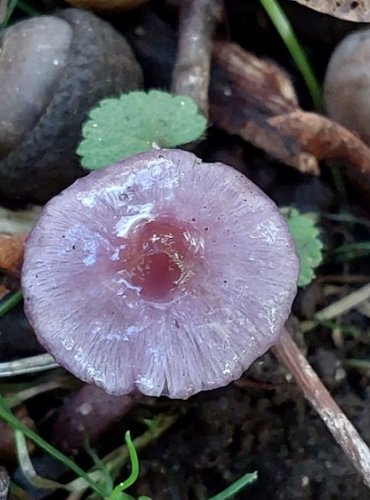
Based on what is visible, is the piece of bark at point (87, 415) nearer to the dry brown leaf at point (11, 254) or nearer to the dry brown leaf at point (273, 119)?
the dry brown leaf at point (11, 254)

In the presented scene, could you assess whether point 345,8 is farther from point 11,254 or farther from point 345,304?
point 11,254

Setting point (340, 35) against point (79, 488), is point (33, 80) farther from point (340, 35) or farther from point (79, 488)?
point (79, 488)

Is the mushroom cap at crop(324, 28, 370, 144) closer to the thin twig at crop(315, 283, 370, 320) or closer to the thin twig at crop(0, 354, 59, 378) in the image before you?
the thin twig at crop(315, 283, 370, 320)

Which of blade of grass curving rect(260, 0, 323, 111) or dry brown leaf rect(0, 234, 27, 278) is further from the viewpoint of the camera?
blade of grass curving rect(260, 0, 323, 111)

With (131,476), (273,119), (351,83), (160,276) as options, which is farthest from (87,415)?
(351,83)

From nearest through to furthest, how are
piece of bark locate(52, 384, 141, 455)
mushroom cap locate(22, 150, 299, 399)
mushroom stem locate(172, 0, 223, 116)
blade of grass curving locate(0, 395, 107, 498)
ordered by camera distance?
mushroom cap locate(22, 150, 299, 399)
blade of grass curving locate(0, 395, 107, 498)
piece of bark locate(52, 384, 141, 455)
mushroom stem locate(172, 0, 223, 116)

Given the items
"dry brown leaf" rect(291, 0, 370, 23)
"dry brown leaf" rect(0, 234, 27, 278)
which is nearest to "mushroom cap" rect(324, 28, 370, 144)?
"dry brown leaf" rect(291, 0, 370, 23)

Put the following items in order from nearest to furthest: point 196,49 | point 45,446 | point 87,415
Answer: point 45,446, point 87,415, point 196,49

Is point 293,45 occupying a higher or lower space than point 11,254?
higher
